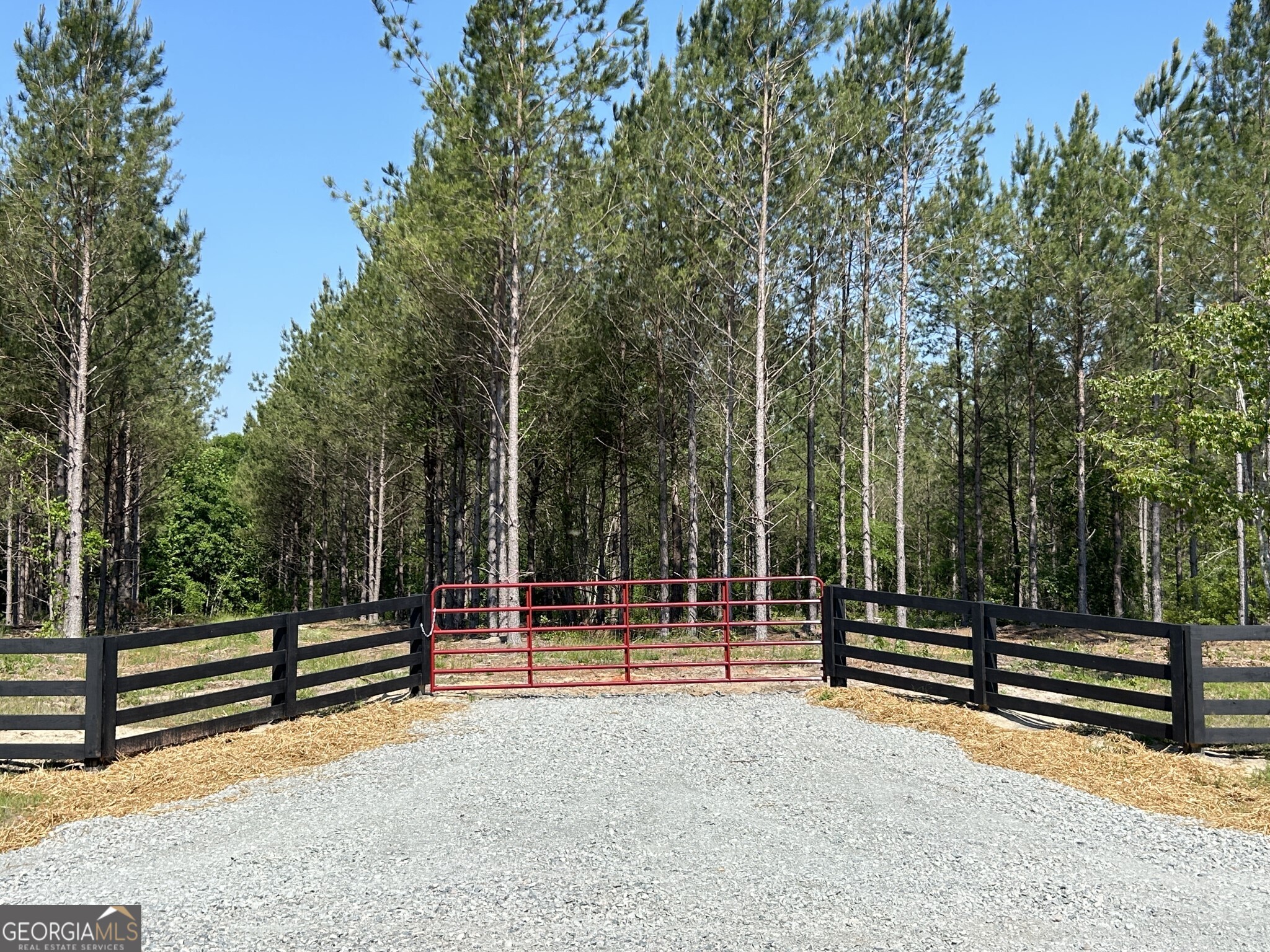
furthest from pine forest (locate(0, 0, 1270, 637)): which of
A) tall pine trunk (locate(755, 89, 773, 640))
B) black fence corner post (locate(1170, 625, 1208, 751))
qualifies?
black fence corner post (locate(1170, 625, 1208, 751))

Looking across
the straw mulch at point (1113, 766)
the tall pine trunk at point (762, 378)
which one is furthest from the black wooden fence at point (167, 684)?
the tall pine trunk at point (762, 378)

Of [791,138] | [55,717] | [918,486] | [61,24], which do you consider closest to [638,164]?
[791,138]

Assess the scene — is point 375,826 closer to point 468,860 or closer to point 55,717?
point 468,860

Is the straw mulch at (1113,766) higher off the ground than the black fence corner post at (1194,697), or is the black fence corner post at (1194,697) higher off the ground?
the black fence corner post at (1194,697)

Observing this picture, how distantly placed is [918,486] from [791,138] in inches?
1268

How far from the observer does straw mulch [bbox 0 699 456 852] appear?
624 centimetres

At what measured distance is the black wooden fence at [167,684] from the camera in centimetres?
730

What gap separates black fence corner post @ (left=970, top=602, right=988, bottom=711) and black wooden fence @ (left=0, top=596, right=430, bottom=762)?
687 cm

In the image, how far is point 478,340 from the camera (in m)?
18.5

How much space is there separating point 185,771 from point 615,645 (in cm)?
576

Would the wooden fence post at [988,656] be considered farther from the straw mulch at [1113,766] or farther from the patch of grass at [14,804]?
the patch of grass at [14,804]

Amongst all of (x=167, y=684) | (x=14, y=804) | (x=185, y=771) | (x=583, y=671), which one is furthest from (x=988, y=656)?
(x=14, y=804)

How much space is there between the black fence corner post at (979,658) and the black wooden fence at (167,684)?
22.5 ft

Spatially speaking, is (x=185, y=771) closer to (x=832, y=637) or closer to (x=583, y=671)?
(x=583, y=671)
